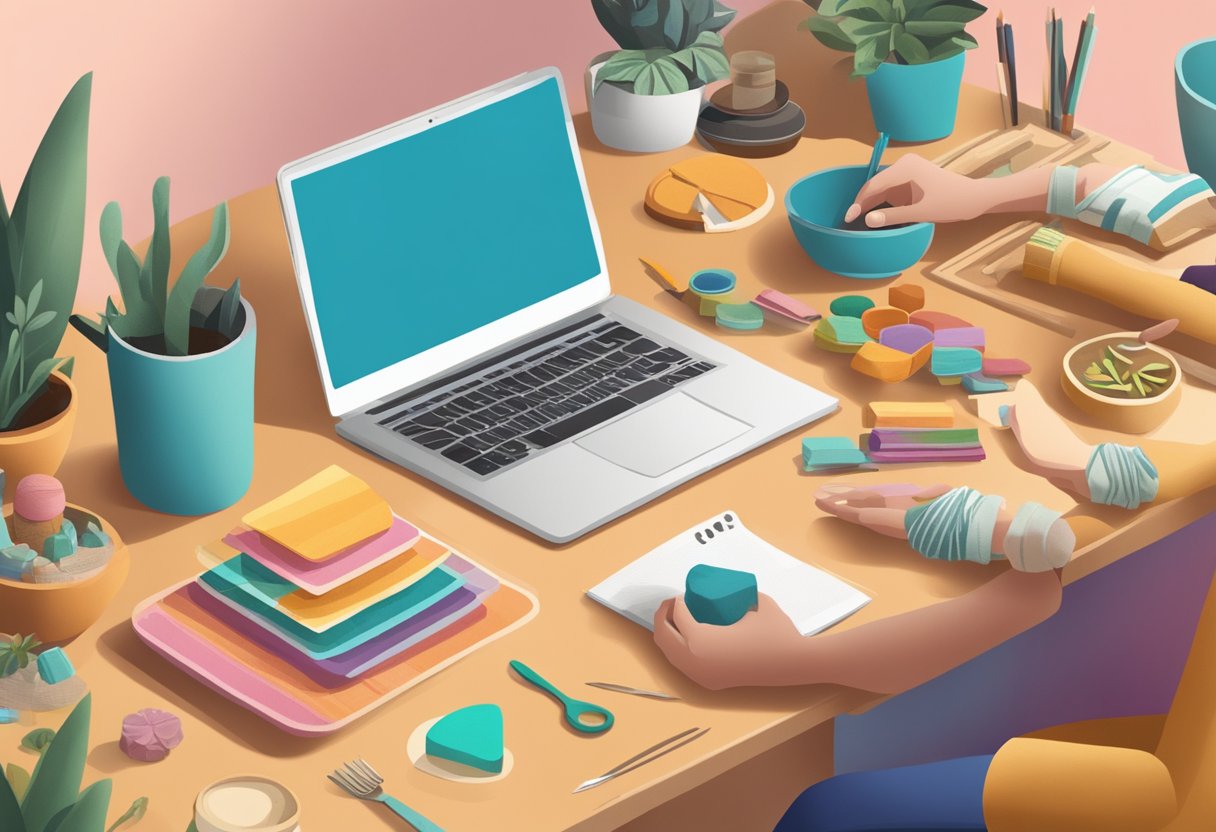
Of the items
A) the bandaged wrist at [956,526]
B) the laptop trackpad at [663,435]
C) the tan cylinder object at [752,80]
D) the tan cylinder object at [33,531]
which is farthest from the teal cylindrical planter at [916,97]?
the tan cylinder object at [33,531]

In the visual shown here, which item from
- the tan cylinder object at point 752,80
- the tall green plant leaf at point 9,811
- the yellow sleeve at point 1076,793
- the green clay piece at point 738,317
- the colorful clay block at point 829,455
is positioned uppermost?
the tan cylinder object at point 752,80

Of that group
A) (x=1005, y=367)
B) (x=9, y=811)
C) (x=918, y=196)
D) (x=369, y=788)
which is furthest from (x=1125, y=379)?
(x=9, y=811)

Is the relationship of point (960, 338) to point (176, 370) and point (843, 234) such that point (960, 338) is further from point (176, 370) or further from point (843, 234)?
point (176, 370)

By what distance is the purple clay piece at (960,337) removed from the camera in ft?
5.38

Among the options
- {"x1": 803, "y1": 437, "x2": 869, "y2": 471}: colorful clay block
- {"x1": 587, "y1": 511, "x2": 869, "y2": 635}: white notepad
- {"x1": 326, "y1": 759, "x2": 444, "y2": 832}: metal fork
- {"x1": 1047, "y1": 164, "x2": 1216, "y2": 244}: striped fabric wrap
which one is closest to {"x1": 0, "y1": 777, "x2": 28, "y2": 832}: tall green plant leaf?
{"x1": 326, "y1": 759, "x2": 444, "y2": 832}: metal fork

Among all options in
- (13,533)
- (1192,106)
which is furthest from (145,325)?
(1192,106)

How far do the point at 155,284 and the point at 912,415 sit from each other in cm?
63

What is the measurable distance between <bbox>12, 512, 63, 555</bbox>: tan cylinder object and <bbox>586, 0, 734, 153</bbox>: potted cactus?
0.87m

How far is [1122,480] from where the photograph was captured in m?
1.46

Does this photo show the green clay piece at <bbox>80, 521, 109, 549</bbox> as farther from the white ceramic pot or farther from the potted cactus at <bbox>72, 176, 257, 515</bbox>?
Answer: the white ceramic pot

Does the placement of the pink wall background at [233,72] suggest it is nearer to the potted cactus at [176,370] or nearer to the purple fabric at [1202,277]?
the purple fabric at [1202,277]

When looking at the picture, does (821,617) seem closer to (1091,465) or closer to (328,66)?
(1091,465)

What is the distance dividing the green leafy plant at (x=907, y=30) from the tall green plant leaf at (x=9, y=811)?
123 cm

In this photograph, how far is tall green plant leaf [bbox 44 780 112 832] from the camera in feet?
3.48
